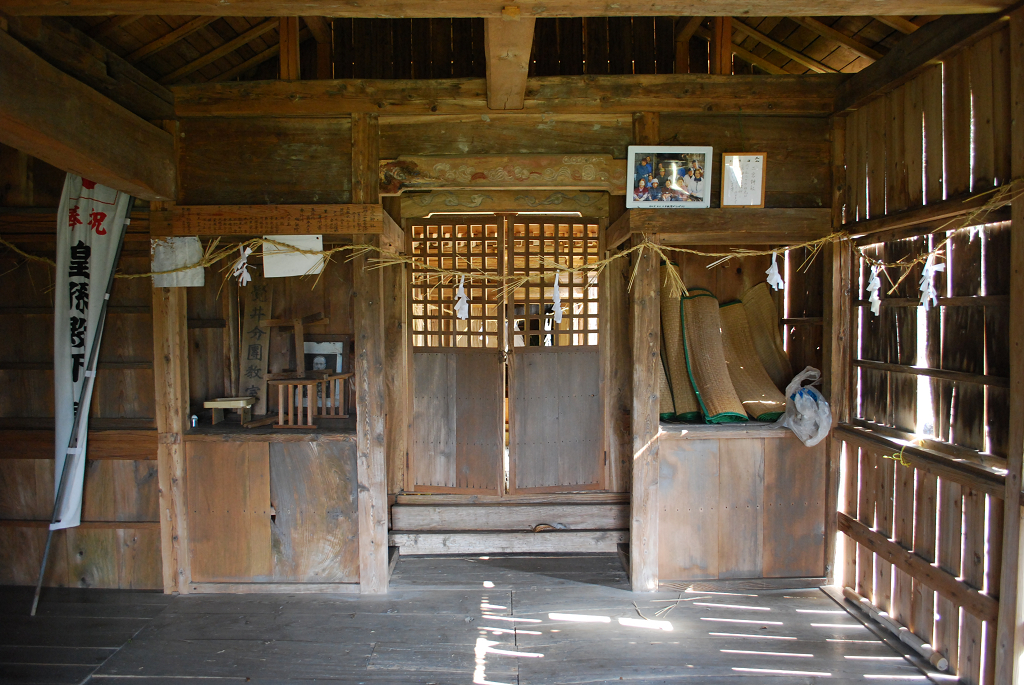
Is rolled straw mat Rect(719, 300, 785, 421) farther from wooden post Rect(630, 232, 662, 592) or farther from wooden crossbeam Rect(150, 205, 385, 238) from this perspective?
wooden crossbeam Rect(150, 205, 385, 238)

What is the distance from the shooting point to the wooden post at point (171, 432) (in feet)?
14.6

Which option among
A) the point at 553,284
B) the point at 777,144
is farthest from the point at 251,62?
the point at 777,144

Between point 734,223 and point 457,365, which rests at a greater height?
point 734,223

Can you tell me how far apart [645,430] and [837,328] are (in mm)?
1675

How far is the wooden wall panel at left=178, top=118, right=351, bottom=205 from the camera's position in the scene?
14.6 feet

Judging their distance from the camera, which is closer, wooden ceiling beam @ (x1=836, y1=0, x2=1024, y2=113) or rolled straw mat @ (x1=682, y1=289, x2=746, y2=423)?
wooden ceiling beam @ (x1=836, y1=0, x2=1024, y2=113)

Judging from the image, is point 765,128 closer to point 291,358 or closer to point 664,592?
point 664,592

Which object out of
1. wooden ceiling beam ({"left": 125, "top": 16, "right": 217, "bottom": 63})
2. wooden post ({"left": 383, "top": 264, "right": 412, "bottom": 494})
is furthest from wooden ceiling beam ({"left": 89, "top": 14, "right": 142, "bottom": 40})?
wooden post ({"left": 383, "top": 264, "right": 412, "bottom": 494})

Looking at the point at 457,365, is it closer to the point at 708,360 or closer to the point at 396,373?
the point at 396,373

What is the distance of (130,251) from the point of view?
457cm

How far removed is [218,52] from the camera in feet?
14.7

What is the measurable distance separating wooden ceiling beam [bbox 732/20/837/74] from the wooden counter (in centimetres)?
295

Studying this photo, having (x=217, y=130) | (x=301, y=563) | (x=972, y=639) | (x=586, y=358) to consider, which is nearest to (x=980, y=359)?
(x=972, y=639)

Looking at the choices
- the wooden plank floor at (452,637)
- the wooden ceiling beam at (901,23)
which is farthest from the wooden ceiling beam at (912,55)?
the wooden plank floor at (452,637)
